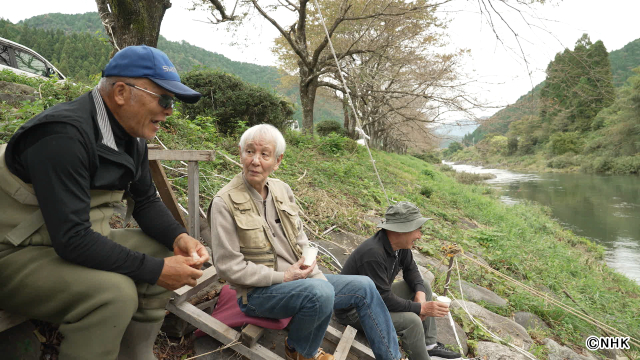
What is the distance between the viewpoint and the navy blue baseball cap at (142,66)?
1.50 meters

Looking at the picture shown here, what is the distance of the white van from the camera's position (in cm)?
923

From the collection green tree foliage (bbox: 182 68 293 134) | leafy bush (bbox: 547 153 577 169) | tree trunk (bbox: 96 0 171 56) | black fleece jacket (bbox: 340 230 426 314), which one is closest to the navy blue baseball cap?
black fleece jacket (bbox: 340 230 426 314)

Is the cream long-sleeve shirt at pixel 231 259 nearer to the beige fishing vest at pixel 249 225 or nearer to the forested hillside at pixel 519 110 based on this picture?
the beige fishing vest at pixel 249 225

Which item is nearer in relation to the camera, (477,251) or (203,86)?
(477,251)

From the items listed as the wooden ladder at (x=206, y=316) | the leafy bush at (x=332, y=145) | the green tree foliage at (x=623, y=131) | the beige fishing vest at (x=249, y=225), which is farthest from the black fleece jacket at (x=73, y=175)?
the green tree foliage at (x=623, y=131)

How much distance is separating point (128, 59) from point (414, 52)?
1336 cm

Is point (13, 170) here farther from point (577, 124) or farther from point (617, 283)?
point (577, 124)

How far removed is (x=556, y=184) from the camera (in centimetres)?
2384

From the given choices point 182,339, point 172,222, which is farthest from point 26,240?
point 182,339

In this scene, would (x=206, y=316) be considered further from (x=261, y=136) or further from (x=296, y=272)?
(x=261, y=136)

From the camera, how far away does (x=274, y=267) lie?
6.93ft

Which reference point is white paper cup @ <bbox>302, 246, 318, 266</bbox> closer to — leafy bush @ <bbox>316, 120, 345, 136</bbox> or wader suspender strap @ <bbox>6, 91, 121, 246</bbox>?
wader suspender strap @ <bbox>6, 91, 121, 246</bbox>

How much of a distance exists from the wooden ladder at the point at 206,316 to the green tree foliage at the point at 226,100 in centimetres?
511

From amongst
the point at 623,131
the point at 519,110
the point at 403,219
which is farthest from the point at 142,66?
the point at 623,131
